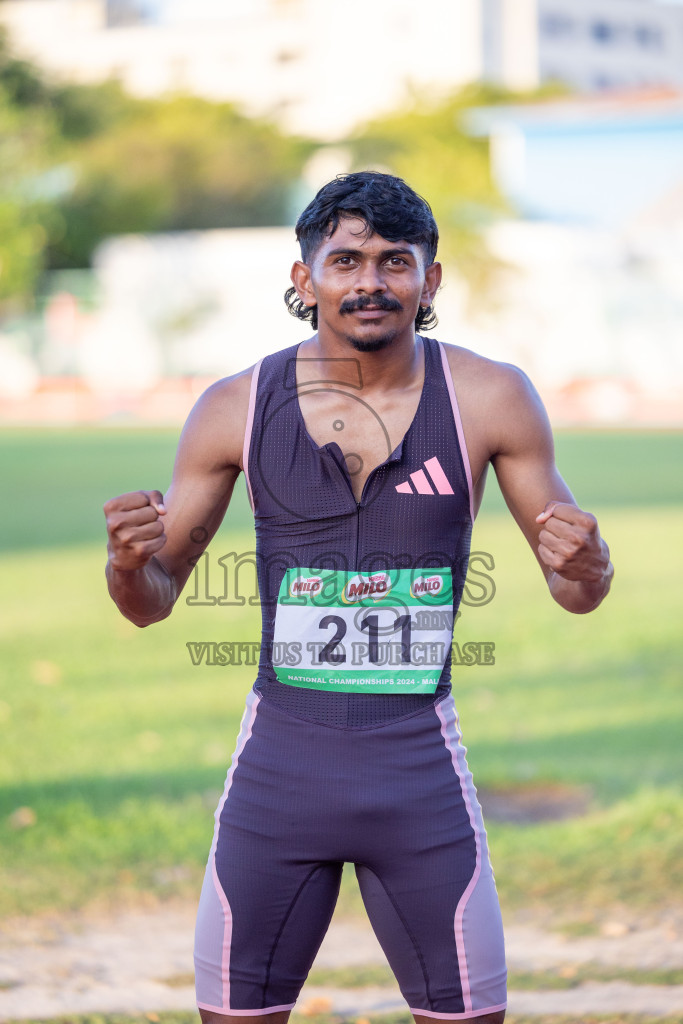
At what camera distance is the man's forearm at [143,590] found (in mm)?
2760

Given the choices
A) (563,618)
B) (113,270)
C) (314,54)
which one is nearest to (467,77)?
(314,54)

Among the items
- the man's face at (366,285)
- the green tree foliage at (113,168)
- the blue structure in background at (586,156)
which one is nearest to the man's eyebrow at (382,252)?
the man's face at (366,285)

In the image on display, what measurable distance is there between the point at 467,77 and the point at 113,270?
39.1m

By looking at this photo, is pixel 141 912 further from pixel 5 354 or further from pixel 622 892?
pixel 5 354

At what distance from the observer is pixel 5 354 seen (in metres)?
41.9

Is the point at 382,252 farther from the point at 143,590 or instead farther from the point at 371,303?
the point at 143,590

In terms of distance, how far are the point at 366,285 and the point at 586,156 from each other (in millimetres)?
54090

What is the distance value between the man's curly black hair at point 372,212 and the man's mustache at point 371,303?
14cm

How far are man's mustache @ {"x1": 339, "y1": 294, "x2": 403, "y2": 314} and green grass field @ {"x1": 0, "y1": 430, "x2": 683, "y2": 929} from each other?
285 centimetres

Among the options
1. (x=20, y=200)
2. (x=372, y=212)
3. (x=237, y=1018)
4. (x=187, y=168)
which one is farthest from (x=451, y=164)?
(x=237, y=1018)

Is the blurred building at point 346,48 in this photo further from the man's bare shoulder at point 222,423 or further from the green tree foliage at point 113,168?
the man's bare shoulder at point 222,423

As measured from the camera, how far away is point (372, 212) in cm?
280

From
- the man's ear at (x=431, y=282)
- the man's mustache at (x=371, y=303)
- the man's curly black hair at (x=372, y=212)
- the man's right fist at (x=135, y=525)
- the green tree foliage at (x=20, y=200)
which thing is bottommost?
the man's right fist at (x=135, y=525)

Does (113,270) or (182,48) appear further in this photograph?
(182,48)
